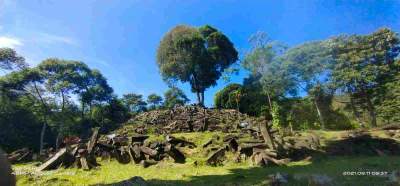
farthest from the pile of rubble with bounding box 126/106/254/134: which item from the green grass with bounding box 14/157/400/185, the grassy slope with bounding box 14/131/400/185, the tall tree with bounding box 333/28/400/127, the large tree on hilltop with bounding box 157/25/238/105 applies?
the large tree on hilltop with bounding box 157/25/238/105

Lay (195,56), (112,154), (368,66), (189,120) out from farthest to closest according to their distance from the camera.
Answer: (195,56), (368,66), (189,120), (112,154)

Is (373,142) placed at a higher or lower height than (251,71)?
lower

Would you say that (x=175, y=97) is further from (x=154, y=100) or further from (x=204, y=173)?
(x=204, y=173)

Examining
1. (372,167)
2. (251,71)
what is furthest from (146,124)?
(372,167)

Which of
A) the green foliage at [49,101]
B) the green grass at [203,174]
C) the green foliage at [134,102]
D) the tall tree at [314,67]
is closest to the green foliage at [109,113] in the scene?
the green foliage at [49,101]

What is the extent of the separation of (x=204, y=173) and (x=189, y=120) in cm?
1600

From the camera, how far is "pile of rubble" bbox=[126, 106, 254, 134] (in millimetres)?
25422

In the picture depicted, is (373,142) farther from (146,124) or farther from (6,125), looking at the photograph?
(6,125)

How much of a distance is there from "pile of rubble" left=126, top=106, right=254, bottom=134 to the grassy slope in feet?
34.5

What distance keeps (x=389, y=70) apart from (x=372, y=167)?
22956mm

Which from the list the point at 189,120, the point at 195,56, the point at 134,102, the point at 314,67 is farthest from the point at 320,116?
the point at 134,102

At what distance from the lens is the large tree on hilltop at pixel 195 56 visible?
46.2 meters

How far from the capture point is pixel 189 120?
2691 cm

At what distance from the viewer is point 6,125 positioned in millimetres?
32250
